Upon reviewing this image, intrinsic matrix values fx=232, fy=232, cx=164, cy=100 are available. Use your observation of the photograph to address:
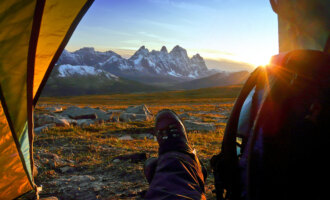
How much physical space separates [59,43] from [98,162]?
10.0 ft

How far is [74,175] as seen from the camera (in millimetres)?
4773

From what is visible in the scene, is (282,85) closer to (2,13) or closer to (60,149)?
(2,13)

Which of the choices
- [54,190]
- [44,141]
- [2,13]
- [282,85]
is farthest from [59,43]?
[44,141]

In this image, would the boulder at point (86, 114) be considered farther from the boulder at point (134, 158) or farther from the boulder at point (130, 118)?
Answer: the boulder at point (134, 158)

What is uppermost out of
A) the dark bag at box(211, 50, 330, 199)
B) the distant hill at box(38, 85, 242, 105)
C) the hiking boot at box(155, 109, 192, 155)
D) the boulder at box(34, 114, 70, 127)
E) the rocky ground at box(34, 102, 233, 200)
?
the dark bag at box(211, 50, 330, 199)

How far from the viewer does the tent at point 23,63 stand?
3008mm

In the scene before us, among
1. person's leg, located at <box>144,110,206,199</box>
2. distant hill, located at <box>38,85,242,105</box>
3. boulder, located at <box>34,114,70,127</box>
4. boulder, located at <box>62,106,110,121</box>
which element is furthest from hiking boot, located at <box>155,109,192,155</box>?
distant hill, located at <box>38,85,242,105</box>

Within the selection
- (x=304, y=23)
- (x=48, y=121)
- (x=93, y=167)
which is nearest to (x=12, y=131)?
(x=93, y=167)

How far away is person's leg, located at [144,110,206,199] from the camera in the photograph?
7.63 ft

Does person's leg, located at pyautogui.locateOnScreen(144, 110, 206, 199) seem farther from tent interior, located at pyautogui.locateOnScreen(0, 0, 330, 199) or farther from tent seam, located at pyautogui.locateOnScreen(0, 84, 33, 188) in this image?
tent seam, located at pyautogui.locateOnScreen(0, 84, 33, 188)

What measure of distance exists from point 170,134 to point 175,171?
38.5 inches

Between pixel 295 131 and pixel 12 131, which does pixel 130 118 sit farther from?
pixel 295 131

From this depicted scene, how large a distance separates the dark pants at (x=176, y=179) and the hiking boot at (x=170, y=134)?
0.47 ft

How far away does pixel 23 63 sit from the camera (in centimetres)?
334
